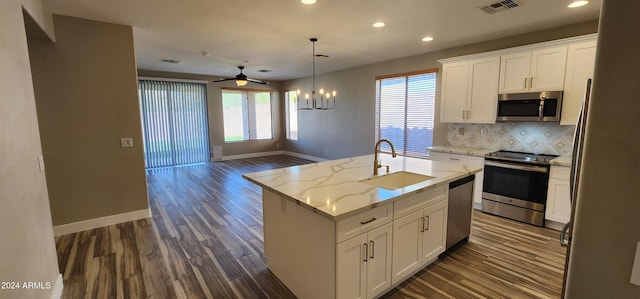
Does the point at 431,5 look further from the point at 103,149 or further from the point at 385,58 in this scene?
the point at 103,149

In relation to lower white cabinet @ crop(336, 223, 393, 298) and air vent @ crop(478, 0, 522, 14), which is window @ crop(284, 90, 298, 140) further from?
lower white cabinet @ crop(336, 223, 393, 298)

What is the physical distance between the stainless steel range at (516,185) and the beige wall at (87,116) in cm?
490

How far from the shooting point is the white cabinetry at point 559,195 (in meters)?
3.30

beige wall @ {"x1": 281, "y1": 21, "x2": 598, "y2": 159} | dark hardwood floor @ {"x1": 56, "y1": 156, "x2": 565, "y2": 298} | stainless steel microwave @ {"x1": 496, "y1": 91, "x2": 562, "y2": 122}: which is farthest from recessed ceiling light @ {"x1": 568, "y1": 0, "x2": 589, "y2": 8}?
dark hardwood floor @ {"x1": 56, "y1": 156, "x2": 565, "y2": 298}

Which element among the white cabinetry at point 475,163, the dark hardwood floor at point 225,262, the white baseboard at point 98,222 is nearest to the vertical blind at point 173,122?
the white baseboard at point 98,222

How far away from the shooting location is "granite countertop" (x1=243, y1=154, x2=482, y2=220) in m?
1.81

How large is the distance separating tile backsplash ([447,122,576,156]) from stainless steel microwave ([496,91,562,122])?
13.6 inches

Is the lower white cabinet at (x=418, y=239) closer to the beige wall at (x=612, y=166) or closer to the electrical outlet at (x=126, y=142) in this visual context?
the beige wall at (x=612, y=166)

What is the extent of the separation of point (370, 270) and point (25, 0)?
134 inches

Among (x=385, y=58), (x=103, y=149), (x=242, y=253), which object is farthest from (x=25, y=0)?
(x=385, y=58)

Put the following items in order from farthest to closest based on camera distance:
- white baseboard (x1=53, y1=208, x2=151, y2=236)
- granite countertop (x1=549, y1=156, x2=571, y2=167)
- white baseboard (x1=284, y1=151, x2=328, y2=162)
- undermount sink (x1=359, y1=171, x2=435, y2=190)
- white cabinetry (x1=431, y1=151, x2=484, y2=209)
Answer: white baseboard (x1=284, y1=151, x2=328, y2=162) < white cabinetry (x1=431, y1=151, x2=484, y2=209) < white baseboard (x1=53, y1=208, x2=151, y2=236) < granite countertop (x1=549, y1=156, x2=571, y2=167) < undermount sink (x1=359, y1=171, x2=435, y2=190)

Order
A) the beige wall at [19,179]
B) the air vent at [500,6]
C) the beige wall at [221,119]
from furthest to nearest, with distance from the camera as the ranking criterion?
the beige wall at [221,119], the air vent at [500,6], the beige wall at [19,179]

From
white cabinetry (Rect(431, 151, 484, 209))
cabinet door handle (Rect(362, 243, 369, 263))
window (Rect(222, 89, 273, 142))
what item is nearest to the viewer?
cabinet door handle (Rect(362, 243, 369, 263))

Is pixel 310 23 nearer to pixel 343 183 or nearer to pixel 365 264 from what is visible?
pixel 343 183
